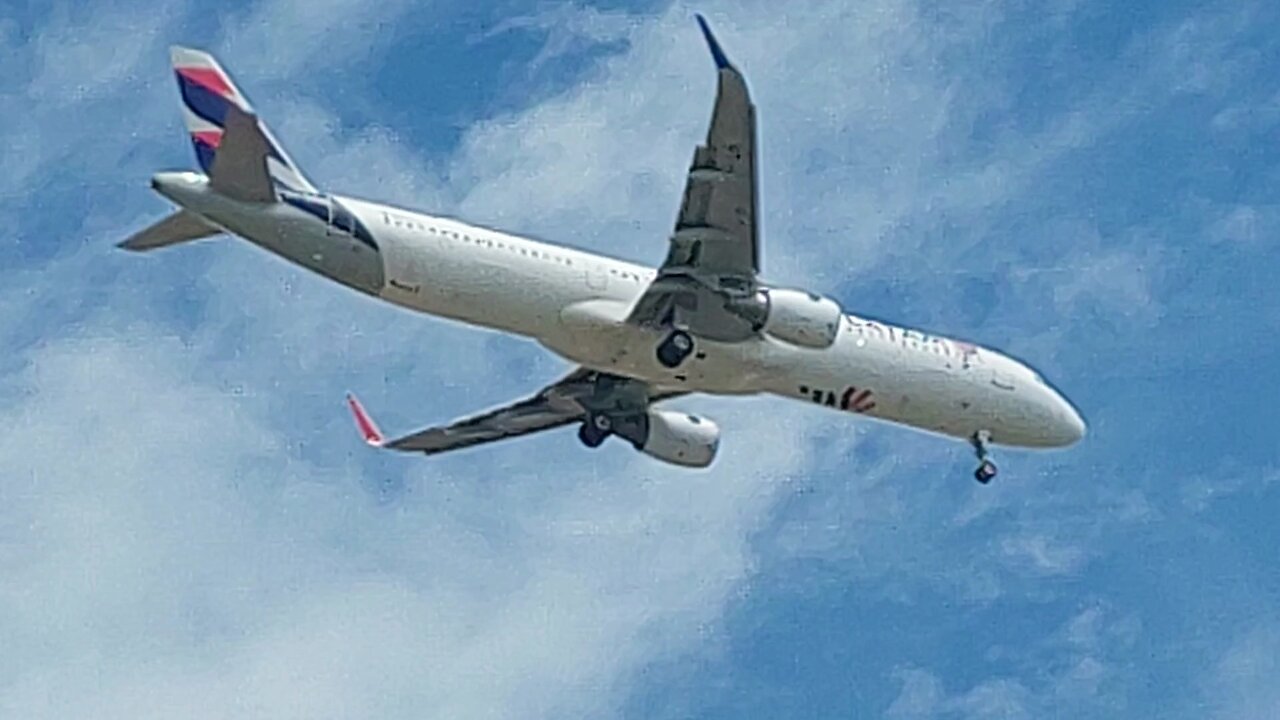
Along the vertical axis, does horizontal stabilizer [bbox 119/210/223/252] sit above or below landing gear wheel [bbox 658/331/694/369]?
below

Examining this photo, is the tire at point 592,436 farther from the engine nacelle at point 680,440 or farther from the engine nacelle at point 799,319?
the engine nacelle at point 799,319

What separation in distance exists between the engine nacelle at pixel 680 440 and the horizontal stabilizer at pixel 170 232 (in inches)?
624

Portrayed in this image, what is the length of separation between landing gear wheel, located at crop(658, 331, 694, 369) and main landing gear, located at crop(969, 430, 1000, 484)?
30.9ft

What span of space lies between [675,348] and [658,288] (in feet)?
5.56

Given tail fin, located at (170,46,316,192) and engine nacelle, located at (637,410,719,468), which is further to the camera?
engine nacelle, located at (637,410,719,468)

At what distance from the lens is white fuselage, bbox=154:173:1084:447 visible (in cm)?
5319

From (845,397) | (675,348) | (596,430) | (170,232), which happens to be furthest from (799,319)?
(170,232)

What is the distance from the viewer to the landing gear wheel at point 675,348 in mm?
55719

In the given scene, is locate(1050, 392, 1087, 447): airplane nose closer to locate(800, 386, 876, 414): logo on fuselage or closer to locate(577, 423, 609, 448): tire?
locate(800, 386, 876, 414): logo on fuselage

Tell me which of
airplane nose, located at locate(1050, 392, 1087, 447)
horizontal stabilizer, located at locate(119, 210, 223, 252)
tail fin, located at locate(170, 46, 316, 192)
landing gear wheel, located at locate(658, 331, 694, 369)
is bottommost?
horizontal stabilizer, located at locate(119, 210, 223, 252)

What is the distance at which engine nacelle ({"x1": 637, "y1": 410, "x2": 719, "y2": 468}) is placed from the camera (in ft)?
211

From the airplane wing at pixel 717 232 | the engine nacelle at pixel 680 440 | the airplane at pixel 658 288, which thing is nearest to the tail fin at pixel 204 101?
the airplane at pixel 658 288

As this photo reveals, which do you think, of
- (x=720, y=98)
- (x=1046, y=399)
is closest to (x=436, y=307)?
(x=720, y=98)

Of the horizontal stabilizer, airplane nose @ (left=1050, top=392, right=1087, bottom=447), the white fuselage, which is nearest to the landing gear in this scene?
the white fuselage
